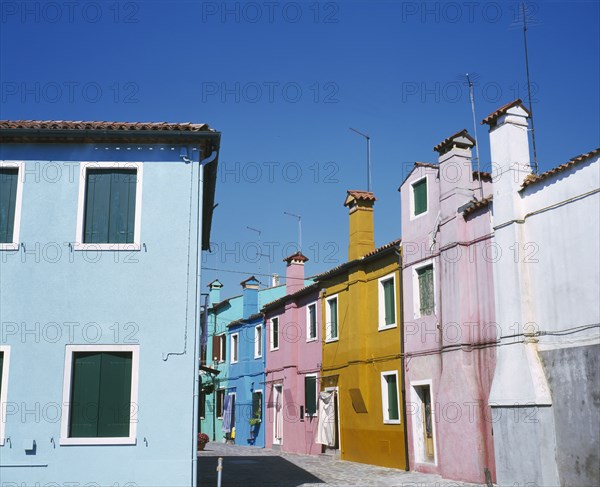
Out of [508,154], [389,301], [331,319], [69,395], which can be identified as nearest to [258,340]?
[331,319]

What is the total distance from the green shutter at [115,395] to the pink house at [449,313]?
8.34 metres

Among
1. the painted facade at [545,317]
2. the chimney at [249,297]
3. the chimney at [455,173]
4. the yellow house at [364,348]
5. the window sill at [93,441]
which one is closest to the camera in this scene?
the window sill at [93,441]

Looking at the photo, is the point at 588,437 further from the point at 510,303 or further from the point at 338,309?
the point at 338,309

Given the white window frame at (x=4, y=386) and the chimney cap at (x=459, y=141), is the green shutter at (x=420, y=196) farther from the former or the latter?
the white window frame at (x=4, y=386)

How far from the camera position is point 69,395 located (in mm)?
11570

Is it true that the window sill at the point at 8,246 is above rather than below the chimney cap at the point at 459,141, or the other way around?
below

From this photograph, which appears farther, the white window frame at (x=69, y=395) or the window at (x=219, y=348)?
the window at (x=219, y=348)

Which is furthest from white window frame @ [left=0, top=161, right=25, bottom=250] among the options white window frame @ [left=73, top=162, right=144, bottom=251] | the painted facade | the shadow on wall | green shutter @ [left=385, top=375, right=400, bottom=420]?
green shutter @ [left=385, top=375, right=400, bottom=420]

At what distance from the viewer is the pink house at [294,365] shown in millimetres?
25953

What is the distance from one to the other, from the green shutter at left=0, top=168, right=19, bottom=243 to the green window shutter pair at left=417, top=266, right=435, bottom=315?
423 inches

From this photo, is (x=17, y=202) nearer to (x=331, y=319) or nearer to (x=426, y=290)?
(x=426, y=290)

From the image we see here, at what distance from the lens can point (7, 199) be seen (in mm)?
12500

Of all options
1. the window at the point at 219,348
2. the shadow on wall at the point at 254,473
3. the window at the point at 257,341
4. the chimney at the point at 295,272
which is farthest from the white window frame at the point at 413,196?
the window at the point at 219,348

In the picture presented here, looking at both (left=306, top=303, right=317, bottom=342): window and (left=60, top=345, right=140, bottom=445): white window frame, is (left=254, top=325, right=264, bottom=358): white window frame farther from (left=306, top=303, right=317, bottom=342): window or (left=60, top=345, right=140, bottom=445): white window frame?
(left=60, top=345, right=140, bottom=445): white window frame
